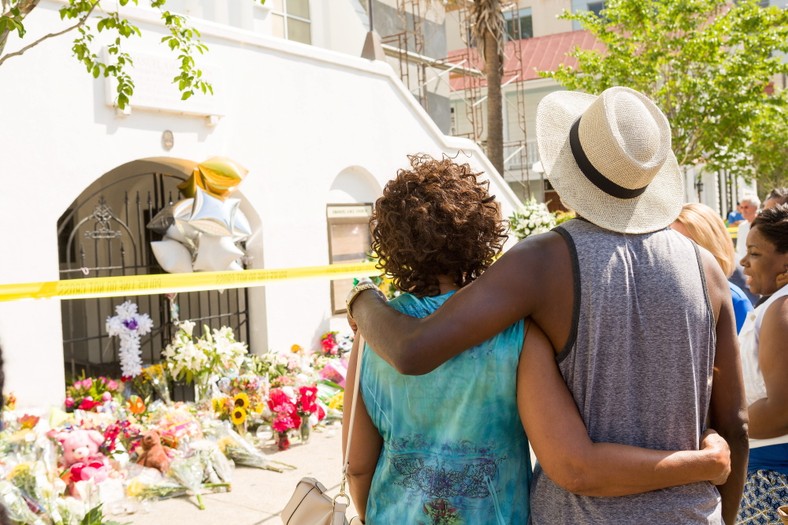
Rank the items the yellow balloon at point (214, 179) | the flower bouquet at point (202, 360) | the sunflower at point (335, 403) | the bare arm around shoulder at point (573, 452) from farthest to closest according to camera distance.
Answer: the yellow balloon at point (214, 179), the sunflower at point (335, 403), the flower bouquet at point (202, 360), the bare arm around shoulder at point (573, 452)

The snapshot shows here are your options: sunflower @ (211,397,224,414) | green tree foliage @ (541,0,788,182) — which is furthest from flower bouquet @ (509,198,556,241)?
green tree foliage @ (541,0,788,182)

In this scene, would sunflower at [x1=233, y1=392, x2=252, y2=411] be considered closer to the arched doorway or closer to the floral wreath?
the floral wreath

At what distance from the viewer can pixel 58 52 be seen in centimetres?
809

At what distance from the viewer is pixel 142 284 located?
6.82 meters

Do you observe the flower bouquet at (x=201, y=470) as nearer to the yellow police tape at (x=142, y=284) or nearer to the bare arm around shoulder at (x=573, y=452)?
the yellow police tape at (x=142, y=284)

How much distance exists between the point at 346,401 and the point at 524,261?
2.13 feet

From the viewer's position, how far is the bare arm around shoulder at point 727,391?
209 cm

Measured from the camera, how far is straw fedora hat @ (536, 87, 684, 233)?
6.66ft

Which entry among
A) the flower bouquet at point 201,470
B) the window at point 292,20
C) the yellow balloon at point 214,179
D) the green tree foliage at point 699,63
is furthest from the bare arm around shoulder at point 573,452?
the green tree foliage at point 699,63

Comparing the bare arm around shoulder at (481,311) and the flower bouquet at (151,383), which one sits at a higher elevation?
the bare arm around shoulder at (481,311)

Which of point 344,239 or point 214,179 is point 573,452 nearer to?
point 214,179

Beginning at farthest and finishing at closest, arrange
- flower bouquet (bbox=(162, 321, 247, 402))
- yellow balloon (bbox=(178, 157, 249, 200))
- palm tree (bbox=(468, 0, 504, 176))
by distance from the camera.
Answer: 1. palm tree (bbox=(468, 0, 504, 176))
2. yellow balloon (bbox=(178, 157, 249, 200))
3. flower bouquet (bbox=(162, 321, 247, 402))

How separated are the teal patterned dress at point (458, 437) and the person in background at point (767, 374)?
3.48 feet

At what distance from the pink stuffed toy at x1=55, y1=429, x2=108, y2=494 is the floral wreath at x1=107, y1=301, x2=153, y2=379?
2.21 m
